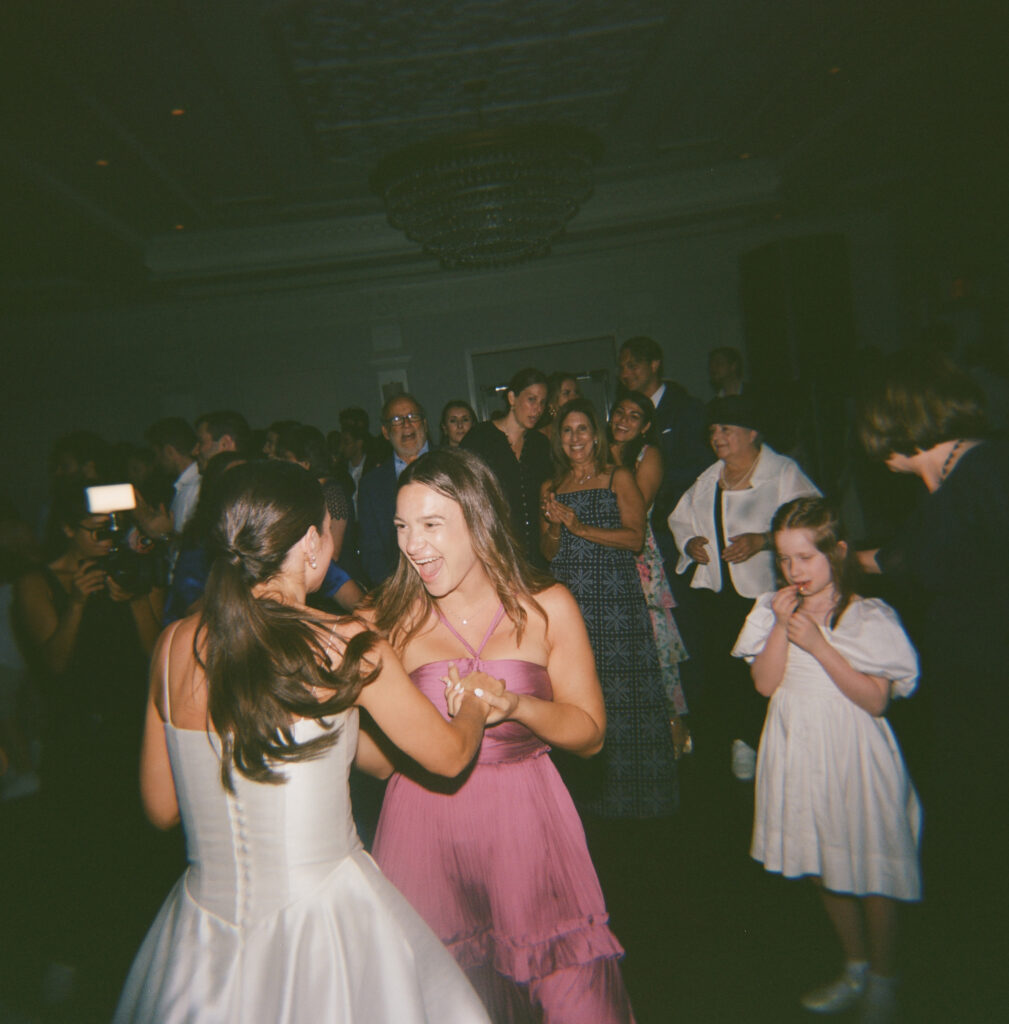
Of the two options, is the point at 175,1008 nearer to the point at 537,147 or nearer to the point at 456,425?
the point at 537,147

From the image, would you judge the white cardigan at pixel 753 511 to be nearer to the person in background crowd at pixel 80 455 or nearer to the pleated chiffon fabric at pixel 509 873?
the pleated chiffon fabric at pixel 509 873

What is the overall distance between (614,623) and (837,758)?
46.4 inches

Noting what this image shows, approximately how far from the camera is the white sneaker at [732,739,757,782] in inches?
120

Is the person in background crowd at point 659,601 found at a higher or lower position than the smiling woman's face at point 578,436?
lower

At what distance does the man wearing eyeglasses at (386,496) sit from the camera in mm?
3211

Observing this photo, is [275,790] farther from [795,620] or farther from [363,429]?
[363,429]

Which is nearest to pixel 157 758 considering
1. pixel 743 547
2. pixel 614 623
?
pixel 614 623

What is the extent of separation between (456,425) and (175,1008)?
13.3ft

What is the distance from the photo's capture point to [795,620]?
1778mm

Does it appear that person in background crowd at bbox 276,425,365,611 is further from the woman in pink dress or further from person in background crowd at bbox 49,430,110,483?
the woman in pink dress

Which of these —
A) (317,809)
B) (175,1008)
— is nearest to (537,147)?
(317,809)

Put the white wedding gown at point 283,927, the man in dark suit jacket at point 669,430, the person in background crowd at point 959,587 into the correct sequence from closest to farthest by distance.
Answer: the white wedding gown at point 283,927 → the person in background crowd at point 959,587 → the man in dark suit jacket at point 669,430

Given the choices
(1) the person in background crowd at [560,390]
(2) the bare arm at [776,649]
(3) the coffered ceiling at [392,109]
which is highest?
(3) the coffered ceiling at [392,109]

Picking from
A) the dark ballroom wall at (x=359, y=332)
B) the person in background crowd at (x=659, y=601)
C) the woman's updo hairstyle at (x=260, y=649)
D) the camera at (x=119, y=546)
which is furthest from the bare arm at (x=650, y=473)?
the dark ballroom wall at (x=359, y=332)
